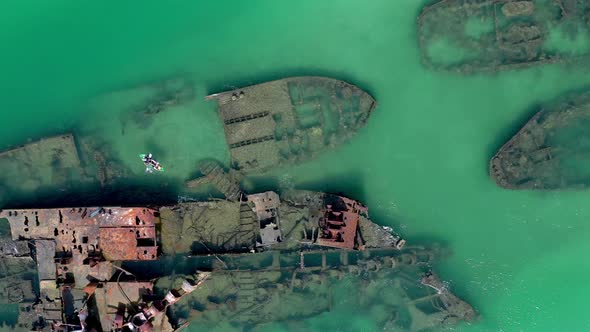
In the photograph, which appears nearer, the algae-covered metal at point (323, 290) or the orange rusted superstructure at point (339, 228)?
the orange rusted superstructure at point (339, 228)

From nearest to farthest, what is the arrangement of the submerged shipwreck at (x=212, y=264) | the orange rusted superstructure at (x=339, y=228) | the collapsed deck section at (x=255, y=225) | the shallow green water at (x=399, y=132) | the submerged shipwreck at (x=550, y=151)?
the orange rusted superstructure at (x=339, y=228) < the submerged shipwreck at (x=212, y=264) < the collapsed deck section at (x=255, y=225) < the submerged shipwreck at (x=550, y=151) < the shallow green water at (x=399, y=132)

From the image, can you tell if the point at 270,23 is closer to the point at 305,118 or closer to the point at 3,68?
the point at 305,118

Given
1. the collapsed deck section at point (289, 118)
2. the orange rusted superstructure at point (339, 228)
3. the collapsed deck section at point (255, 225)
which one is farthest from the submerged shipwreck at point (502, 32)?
the collapsed deck section at point (255, 225)

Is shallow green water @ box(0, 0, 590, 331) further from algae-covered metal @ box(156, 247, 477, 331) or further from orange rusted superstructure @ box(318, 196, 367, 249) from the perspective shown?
orange rusted superstructure @ box(318, 196, 367, 249)

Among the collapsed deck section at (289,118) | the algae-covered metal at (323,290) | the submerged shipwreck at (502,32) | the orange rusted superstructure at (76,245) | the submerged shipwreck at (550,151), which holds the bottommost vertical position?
the algae-covered metal at (323,290)

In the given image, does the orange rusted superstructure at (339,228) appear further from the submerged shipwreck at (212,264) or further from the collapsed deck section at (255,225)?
the collapsed deck section at (255,225)

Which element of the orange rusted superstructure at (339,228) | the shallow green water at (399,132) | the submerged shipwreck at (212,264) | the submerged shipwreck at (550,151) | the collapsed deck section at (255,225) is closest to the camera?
the orange rusted superstructure at (339,228)
